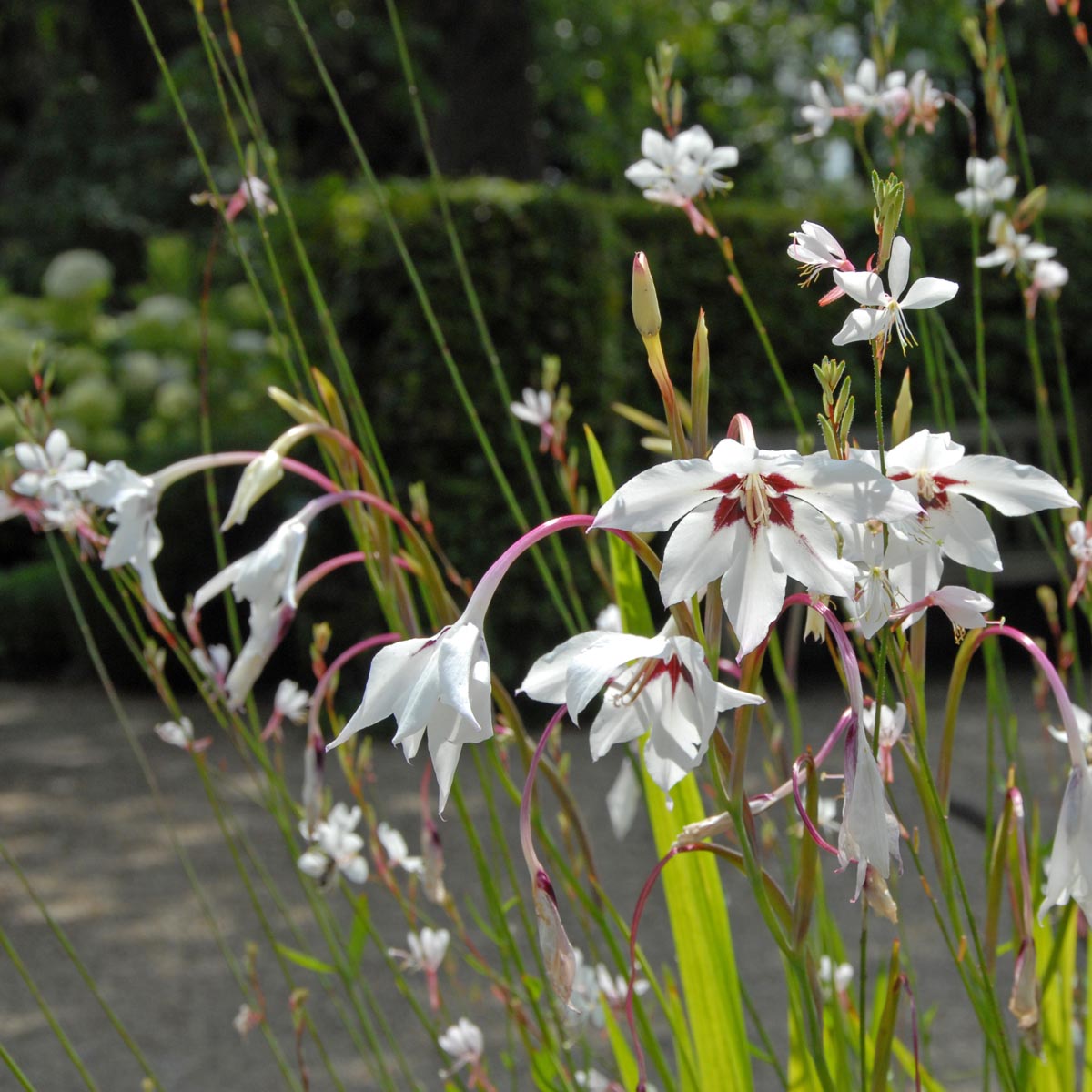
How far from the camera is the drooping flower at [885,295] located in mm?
561

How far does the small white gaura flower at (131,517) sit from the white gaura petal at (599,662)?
16.1 inches

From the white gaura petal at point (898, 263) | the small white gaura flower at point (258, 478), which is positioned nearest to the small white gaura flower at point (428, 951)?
the small white gaura flower at point (258, 478)

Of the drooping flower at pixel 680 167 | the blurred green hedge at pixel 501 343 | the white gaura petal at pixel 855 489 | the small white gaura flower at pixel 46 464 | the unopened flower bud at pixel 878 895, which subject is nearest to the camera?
the white gaura petal at pixel 855 489

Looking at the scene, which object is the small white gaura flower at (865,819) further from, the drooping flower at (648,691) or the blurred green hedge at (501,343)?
the blurred green hedge at (501,343)

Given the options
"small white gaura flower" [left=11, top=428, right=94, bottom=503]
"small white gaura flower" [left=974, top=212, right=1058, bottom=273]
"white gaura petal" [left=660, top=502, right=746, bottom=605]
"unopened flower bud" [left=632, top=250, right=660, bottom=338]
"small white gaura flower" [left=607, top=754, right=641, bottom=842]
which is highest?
"unopened flower bud" [left=632, top=250, right=660, bottom=338]

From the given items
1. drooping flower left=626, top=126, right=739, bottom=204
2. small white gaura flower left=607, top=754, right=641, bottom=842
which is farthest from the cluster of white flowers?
small white gaura flower left=607, top=754, right=641, bottom=842

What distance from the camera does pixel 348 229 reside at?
422 cm

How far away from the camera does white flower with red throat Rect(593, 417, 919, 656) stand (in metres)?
0.58

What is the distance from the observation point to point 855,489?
0.56 metres

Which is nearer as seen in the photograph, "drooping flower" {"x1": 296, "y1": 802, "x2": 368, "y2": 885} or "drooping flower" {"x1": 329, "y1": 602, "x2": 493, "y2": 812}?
"drooping flower" {"x1": 329, "y1": 602, "x2": 493, "y2": 812}

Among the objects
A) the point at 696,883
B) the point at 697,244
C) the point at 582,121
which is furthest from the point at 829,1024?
the point at 582,121

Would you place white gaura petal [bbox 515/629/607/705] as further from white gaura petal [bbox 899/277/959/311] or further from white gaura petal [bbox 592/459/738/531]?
white gaura petal [bbox 899/277/959/311]

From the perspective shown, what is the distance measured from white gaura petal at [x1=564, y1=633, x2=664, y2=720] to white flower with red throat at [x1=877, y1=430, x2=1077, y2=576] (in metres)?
0.14

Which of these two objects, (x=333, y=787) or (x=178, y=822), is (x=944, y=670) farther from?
(x=178, y=822)
